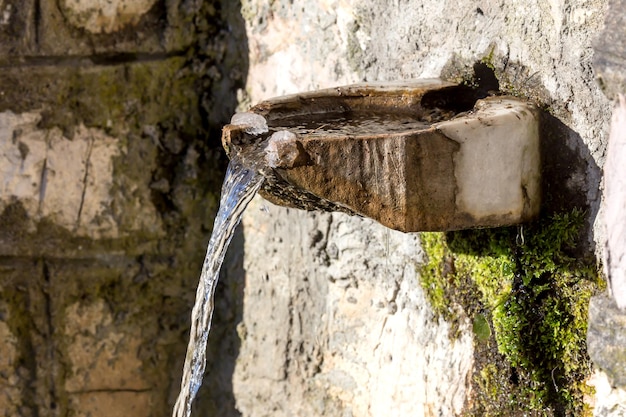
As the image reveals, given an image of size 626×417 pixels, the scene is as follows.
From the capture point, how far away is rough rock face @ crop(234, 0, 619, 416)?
1532 mm

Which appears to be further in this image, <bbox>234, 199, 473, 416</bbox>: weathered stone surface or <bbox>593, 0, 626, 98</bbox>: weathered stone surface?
<bbox>234, 199, 473, 416</bbox>: weathered stone surface

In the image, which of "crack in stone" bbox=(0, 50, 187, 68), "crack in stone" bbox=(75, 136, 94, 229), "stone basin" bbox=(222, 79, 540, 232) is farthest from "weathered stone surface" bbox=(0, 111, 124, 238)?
"stone basin" bbox=(222, 79, 540, 232)

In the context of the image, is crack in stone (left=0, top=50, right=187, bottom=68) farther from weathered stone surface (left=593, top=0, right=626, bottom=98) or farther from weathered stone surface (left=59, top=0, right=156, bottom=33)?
weathered stone surface (left=593, top=0, right=626, bottom=98)

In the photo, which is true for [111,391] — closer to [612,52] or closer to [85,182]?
[85,182]

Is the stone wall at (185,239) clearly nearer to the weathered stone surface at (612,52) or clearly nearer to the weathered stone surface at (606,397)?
the weathered stone surface at (606,397)

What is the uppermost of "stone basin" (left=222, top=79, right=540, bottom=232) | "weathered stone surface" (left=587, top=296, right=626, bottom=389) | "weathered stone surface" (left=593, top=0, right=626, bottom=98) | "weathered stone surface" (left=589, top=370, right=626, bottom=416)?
"weathered stone surface" (left=593, top=0, right=626, bottom=98)

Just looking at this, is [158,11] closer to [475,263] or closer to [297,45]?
[297,45]

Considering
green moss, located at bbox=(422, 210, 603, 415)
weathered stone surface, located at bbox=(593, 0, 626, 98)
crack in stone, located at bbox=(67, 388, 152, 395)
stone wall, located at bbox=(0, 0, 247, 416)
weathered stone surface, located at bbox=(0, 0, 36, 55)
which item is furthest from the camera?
crack in stone, located at bbox=(67, 388, 152, 395)

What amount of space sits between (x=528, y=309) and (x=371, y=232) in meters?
0.52

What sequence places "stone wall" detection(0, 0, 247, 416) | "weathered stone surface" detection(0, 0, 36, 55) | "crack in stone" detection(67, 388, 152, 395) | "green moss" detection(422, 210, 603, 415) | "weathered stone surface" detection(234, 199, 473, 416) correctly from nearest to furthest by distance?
"green moss" detection(422, 210, 603, 415) → "weathered stone surface" detection(234, 199, 473, 416) → "weathered stone surface" detection(0, 0, 36, 55) → "stone wall" detection(0, 0, 247, 416) → "crack in stone" detection(67, 388, 152, 395)

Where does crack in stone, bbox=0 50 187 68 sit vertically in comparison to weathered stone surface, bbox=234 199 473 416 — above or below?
above

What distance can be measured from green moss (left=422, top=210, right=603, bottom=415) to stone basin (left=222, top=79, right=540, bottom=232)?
0.30ft

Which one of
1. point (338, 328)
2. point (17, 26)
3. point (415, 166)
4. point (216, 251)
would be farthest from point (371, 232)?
point (17, 26)

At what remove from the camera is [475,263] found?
1758 mm
